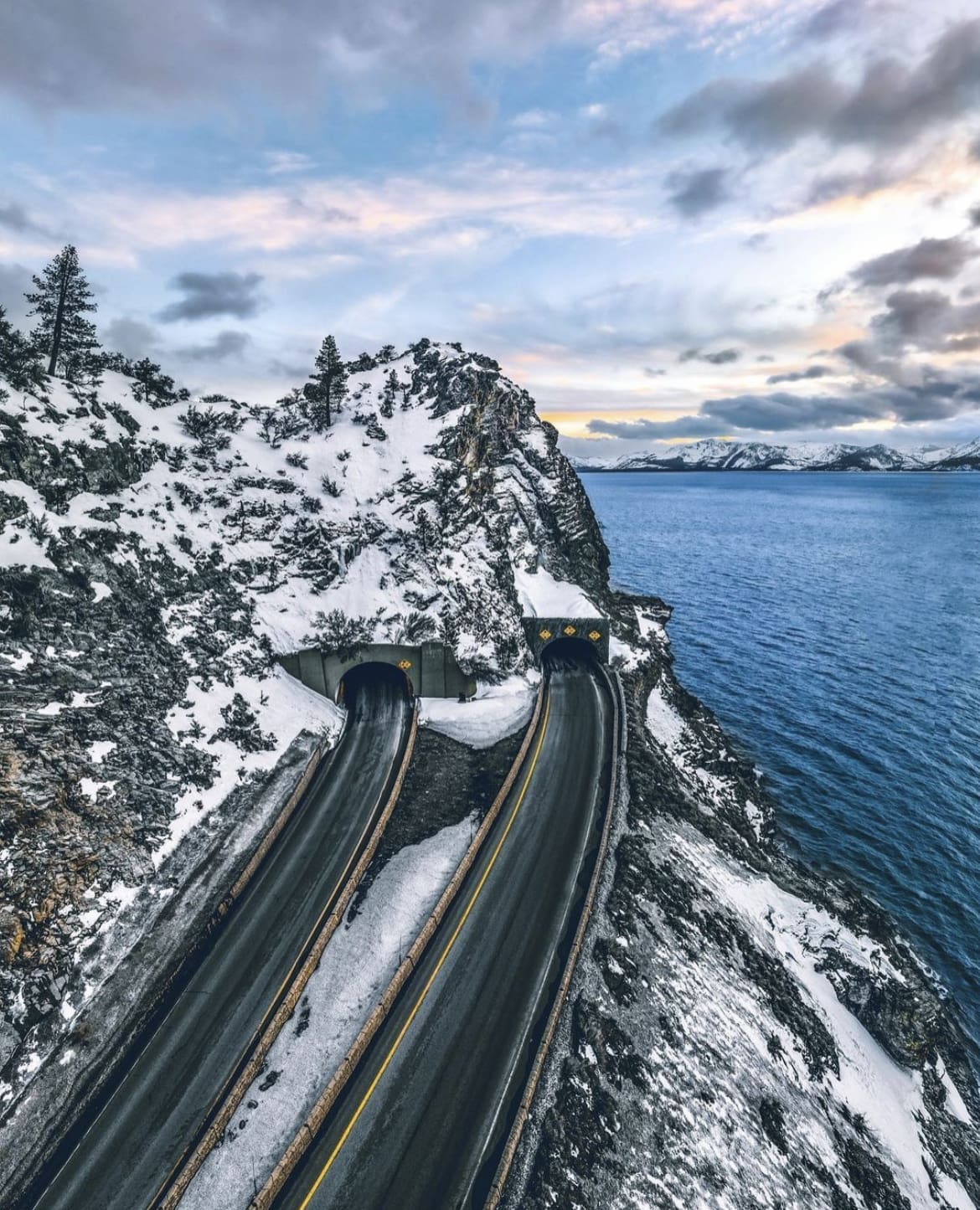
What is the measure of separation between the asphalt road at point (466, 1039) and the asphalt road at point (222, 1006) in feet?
16.7

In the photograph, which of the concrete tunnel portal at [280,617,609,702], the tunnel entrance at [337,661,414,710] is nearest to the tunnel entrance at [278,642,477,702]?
the concrete tunnel portal at [280,617,609,702]

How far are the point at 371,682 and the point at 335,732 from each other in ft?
27.5

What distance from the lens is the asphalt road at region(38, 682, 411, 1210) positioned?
750 inches

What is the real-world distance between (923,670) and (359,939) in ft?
242

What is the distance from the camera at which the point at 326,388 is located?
61.3 metres

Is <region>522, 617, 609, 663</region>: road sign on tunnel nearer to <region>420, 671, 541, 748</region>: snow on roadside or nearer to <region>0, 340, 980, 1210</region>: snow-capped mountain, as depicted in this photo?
<region>0, 340, 980, 1210</region>: snow-capped mountain

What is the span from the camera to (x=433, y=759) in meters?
40.2

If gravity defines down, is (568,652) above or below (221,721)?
above

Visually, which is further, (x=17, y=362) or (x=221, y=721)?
(x=17, y=362)

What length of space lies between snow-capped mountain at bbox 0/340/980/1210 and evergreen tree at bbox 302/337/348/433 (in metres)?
2.71

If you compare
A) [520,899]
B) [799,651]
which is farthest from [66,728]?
[799,651]

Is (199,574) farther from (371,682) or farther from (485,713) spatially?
(485,713)

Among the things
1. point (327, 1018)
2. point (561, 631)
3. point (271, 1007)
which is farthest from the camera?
point (561, 631)

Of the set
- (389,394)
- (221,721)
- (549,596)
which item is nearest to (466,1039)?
(221,721)
